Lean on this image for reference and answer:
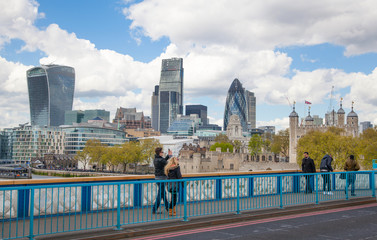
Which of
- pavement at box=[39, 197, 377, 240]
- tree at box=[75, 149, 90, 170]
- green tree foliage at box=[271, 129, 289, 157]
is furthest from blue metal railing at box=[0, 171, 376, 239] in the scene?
green tree foliage at box=[271, 129, 289, 157]

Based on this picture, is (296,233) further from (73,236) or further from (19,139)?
(19,139)

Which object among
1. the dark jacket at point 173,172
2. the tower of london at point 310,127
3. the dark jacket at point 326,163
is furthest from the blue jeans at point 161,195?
the tower of london at point 310,127

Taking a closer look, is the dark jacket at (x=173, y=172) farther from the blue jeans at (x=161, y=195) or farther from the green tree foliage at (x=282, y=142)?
the green tree foliage at (x=282, y=142)

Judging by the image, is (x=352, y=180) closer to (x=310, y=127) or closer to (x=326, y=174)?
(x=326, y=174)

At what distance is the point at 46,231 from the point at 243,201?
287 inches

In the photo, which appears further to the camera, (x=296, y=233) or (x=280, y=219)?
(x=280, y=219)

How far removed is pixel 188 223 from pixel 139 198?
10.3ft

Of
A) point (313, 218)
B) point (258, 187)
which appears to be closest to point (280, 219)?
point (313, 218)

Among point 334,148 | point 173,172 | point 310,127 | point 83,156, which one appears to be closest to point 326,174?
point 173,172

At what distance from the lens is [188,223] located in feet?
42.0

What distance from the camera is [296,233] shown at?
12.0 meters

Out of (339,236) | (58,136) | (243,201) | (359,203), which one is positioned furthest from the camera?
(58,136)

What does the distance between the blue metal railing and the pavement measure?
23 cm

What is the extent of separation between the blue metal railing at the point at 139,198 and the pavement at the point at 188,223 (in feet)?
0.77
